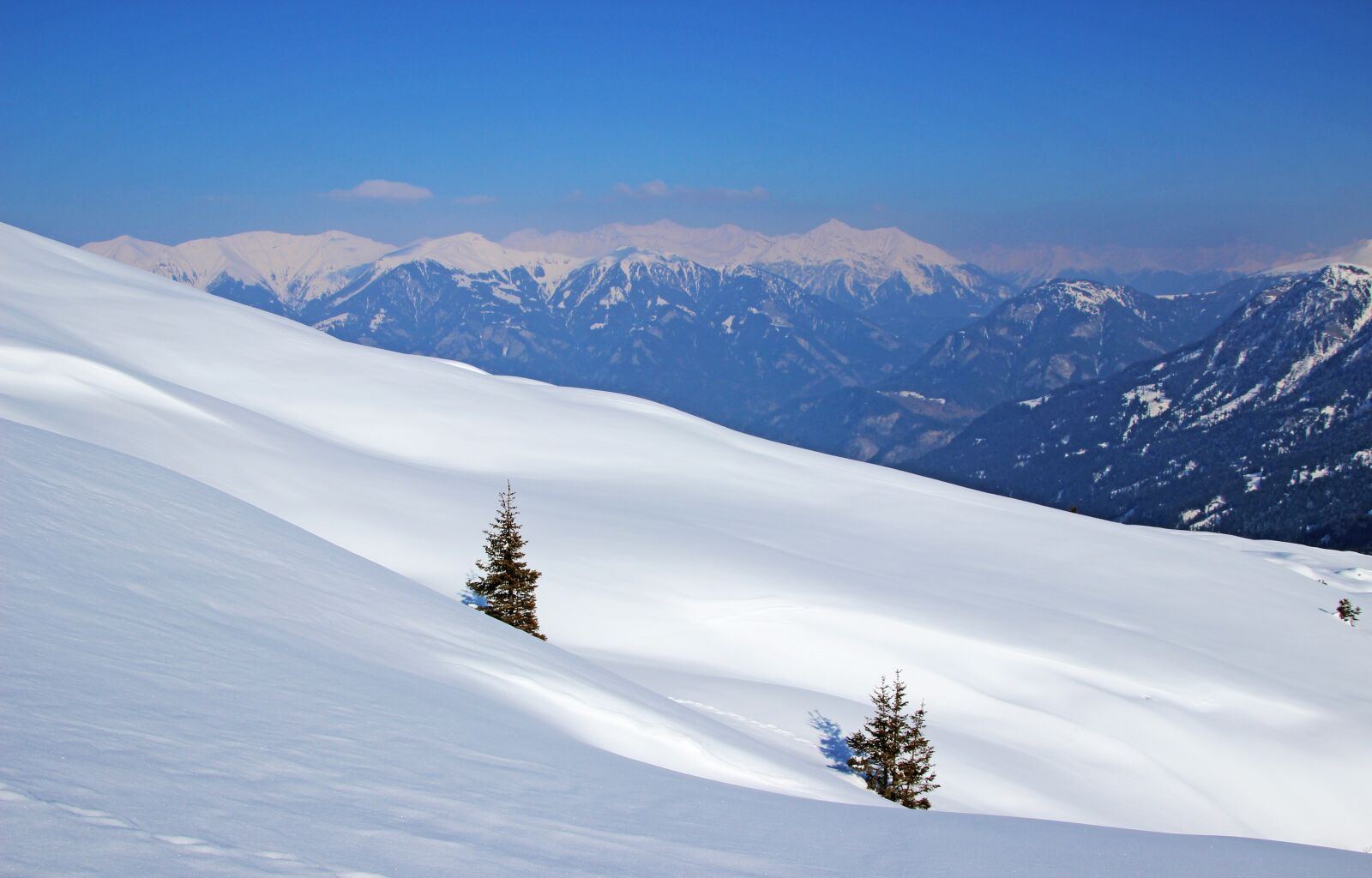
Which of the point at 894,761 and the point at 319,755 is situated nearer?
the point at 319,755

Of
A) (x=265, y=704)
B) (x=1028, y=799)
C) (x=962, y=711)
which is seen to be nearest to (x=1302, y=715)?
(x=962, y=711)

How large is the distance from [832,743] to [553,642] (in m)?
7.94

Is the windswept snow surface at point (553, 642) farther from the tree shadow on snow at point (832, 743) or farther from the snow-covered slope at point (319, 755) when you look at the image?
the tree shadow on snow at point (832, 743)

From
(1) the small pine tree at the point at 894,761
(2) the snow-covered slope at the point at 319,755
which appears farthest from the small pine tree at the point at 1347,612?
(2) the snow-covered slope at the point at 319,755

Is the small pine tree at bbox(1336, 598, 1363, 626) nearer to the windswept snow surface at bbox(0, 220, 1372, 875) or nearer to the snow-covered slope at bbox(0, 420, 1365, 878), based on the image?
the windswept snow surface at bbox(0, 220, 1372, 875)

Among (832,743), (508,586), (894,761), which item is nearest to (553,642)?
(508,586)

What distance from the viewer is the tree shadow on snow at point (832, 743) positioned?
19.5 metres

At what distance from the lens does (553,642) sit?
23906 mm

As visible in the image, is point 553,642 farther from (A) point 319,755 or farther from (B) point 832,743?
(A) point 319,755

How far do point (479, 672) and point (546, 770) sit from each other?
386 centimetres

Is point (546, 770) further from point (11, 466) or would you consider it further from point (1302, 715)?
point (1302, 715)

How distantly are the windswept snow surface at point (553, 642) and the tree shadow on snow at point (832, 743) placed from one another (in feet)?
1.26

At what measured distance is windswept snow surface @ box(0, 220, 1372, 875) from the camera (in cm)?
546

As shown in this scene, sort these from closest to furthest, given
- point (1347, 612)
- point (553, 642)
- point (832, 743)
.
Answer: point (832, 743) → point (553, 642) → point (1347, 612)
